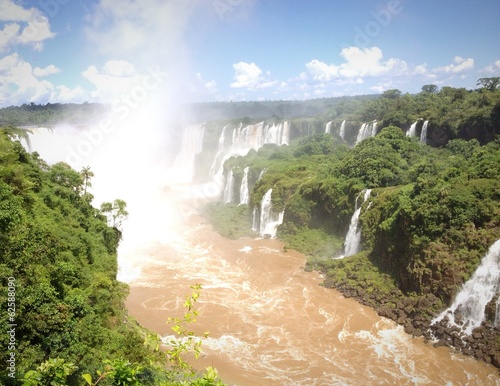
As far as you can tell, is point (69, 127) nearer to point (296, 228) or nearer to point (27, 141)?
point (27, 141)

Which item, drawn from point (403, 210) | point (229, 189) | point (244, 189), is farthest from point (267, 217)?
point (403, 210)

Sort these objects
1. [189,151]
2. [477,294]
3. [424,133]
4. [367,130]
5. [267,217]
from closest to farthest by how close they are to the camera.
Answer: [477,294], [267,217], [424,133], [367,130], [189,151]

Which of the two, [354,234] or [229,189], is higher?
[229,189]

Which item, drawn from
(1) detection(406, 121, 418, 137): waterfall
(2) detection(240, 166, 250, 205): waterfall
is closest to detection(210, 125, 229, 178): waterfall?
(2) detection(240, 166, 250, 205): waterfall

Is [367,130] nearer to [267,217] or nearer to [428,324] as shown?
[267,217]

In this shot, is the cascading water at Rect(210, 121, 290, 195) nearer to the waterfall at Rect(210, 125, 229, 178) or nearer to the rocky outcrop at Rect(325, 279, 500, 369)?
the waterfall at Rect(210, 125, 229, 178)

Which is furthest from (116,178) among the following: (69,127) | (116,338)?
(116,338)

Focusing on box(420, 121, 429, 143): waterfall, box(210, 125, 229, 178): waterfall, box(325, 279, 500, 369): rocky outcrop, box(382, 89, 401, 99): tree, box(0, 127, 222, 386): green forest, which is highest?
box(382, 89, 401, 99): tree
